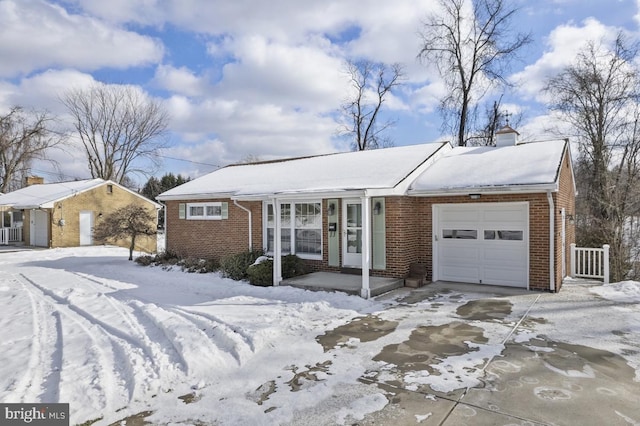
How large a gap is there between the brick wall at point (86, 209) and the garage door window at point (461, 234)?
59.1ft

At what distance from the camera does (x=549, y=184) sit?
27.0ft

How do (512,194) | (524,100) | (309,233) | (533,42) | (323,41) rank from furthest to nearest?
(524,100)
(533,42)
(323,41)
(309,233)
(512,194)

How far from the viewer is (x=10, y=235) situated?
84.5 ft

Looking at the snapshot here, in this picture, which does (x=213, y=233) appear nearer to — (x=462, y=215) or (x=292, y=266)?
(x=292, y=266)

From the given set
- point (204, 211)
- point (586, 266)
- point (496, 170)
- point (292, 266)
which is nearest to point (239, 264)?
point (292, 266)

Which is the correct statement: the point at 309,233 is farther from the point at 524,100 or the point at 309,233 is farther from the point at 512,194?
the point at 524,100

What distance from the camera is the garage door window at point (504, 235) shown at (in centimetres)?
933

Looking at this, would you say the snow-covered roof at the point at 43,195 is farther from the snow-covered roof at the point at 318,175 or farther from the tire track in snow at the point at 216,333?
the tire track in snow at the point at 216,333

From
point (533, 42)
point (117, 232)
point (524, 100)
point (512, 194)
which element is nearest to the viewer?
point (512, 194)

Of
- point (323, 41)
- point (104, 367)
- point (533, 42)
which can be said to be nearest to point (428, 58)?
point (533, 42)

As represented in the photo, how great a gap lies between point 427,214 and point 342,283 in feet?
10.2

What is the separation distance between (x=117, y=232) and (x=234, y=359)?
13773mm

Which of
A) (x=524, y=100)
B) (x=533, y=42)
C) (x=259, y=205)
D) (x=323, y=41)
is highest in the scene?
(x=533, y=42)

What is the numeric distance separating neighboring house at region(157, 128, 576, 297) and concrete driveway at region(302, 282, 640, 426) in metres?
1.81
